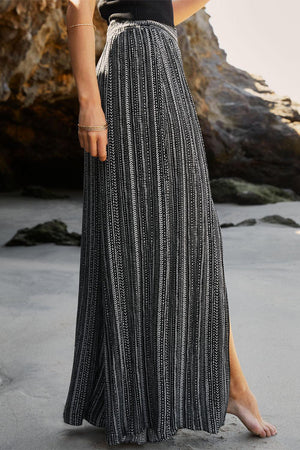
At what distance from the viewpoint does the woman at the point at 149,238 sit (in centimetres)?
147

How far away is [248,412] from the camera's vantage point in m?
A: 1.58

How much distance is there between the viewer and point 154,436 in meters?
1.49

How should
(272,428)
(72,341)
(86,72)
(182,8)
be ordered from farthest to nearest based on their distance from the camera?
(72,341) < (182,8) < (272,428) < (86,72)

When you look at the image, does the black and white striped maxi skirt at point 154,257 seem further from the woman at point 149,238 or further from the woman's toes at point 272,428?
the woman's toes at point 272,428

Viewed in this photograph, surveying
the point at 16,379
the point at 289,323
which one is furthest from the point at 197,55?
the point at 16,379

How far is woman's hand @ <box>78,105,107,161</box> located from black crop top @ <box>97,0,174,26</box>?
30cm

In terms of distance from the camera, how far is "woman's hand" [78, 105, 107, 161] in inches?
56.8

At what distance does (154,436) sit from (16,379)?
2.31 ft

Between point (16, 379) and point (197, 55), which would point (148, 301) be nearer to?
point (16, 379)

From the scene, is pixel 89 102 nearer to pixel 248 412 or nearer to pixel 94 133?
pixel 94 133

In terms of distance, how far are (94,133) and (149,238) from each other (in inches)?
12.3

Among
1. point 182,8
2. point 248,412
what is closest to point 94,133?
point 182,8

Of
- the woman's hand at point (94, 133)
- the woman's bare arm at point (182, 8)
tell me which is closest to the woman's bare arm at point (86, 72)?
the woman's hand at point (94, 133)

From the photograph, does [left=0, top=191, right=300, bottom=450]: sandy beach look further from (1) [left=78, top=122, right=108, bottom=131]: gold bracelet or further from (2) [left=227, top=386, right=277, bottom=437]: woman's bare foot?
(1) [left=78, top=122, right=108, bottom=131]: gold bracelet
